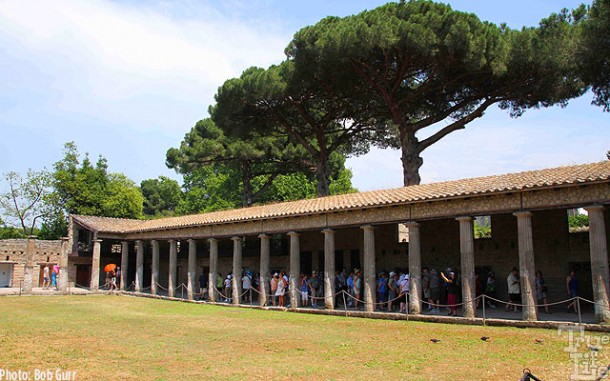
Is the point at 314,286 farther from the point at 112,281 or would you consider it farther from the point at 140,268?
the point at 112,281

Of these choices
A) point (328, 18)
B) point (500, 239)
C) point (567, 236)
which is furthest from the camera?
point (328, 18)

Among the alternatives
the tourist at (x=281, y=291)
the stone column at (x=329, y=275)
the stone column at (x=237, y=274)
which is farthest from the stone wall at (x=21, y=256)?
the stone column at (x=329, y=275)

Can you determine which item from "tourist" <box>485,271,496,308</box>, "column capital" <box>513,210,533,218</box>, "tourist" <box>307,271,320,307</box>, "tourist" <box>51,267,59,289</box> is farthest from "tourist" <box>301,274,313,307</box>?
"tourist" <box>51,267,59,289</box>

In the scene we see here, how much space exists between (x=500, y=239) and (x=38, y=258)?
31562 millimetres

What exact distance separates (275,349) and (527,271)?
7302 millimetres

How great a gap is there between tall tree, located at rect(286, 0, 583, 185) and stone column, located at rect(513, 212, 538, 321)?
389 inches

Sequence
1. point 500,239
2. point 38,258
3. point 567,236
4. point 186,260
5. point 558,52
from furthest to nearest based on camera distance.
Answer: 1. point 38,258
2. point 186,260
3. point 558,52
4. point 500,239
5. point 567,236

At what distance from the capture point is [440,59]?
2281cm

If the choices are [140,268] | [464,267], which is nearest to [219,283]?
[140,268]

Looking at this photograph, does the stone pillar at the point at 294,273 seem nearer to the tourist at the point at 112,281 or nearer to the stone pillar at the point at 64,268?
the tourist at the point at 112,281

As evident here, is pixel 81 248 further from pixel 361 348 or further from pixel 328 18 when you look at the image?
pixel 361 348

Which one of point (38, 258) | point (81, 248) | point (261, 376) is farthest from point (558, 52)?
point (38, 258)

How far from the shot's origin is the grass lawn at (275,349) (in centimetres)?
823

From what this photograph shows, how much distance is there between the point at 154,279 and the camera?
2878 centimetres
